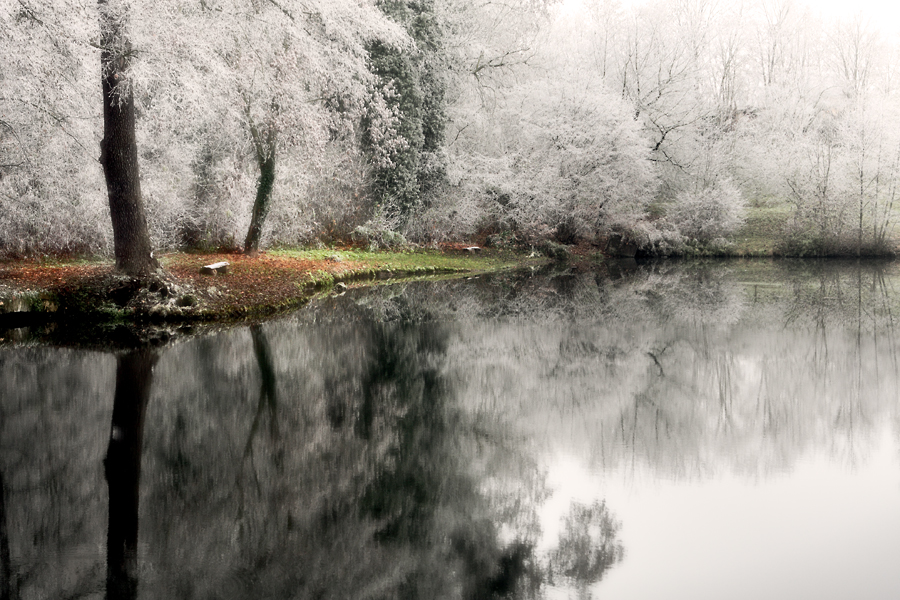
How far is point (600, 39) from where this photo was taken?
3522 cm

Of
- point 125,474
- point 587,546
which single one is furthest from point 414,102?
point 587,546

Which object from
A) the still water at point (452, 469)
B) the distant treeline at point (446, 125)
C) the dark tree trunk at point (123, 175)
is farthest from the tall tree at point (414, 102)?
the still water at point (452, 469)

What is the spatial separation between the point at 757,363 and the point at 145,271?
34.1 feet

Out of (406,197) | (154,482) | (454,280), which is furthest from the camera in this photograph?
(406,197)

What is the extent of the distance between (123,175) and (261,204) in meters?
7.12

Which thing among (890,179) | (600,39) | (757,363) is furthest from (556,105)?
(757,363)

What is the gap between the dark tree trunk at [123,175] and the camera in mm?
13956

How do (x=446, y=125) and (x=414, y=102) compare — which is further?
(x=446, y=125)

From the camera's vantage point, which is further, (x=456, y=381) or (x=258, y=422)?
(x=456, y=381)

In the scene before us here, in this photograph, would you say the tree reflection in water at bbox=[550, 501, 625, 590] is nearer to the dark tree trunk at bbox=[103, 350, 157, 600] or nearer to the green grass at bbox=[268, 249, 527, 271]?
the dark tree trunk at bbox=[103, 350, 157, 600]

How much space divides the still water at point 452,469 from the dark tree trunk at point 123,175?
121 inches

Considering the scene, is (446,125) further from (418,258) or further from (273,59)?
(273,59)

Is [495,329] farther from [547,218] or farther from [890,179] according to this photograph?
[890,179]

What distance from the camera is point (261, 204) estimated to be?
2133 cm
